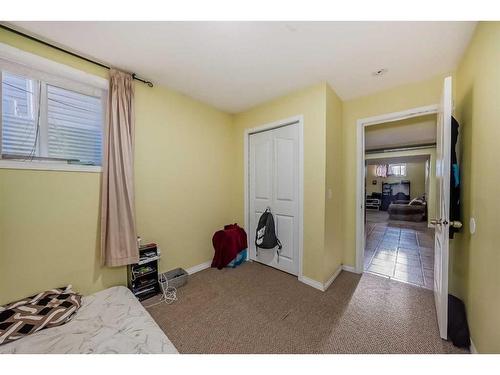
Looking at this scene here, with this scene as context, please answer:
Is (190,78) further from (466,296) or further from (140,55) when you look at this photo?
(466,296)

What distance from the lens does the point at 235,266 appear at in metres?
2.61

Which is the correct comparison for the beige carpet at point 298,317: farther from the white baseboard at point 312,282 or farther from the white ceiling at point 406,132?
the white ceiling at point 406,132

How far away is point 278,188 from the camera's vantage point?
249 centimetres

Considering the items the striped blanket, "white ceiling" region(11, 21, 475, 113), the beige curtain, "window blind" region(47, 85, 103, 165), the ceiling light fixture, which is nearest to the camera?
the striped blanket

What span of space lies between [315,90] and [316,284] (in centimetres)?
218

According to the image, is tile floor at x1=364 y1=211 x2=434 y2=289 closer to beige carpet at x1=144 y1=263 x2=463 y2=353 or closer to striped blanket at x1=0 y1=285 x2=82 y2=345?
beige carpet at x1=144 y1=263 x2=463 y2=353

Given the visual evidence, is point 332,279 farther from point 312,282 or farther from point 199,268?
point 199,268

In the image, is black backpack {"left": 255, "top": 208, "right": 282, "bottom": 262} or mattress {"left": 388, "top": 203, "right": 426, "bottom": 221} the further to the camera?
mattress {"left": 388, "top": 203, "right": 426, "bottom": 221}

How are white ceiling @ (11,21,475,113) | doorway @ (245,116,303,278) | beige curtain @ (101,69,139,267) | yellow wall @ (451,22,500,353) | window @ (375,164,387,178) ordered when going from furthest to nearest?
1. window @ (375,164,387,178)
2. doorway @ (245,116,303,278)
3. beige curtain @ (101,69,139,267)
4. white ceiling @ (11,21,475,113)
5. yellow wall @ (451,22,500,353)

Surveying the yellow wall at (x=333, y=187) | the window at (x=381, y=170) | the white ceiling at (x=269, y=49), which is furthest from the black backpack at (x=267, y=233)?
the window at (x=381, y=170)

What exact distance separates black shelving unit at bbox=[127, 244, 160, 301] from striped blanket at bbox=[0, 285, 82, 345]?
425mm

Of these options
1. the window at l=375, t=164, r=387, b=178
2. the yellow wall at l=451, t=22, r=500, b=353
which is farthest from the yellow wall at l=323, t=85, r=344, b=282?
the window at l=375, t=164, r=387, b=178

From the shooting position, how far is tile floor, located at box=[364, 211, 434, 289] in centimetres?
233

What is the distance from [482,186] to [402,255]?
2384mm
